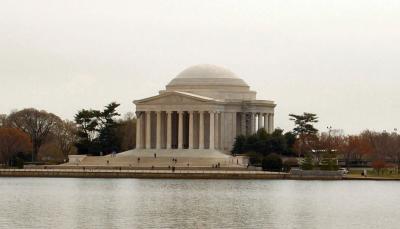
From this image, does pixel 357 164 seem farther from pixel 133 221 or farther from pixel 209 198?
pixel 133 221

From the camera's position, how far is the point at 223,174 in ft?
438

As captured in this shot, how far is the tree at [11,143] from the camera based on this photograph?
16050 centimetres

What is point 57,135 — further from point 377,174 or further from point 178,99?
point 377,174

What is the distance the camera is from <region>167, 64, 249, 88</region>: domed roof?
169087 mm

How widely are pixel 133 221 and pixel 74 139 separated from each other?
113968 millimetres

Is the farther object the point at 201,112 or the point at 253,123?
the point at 253,123

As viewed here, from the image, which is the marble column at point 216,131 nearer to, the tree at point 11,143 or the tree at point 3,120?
the tree at point 11,143

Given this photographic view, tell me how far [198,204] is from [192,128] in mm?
75993

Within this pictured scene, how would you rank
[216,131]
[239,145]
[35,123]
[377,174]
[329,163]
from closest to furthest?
[329,163] < [377,174] < [239,145] < [216,131] < [35,123]

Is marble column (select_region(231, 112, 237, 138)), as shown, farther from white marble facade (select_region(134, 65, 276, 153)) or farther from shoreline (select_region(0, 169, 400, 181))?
shoreline (select_region(0, 169, 400, 181))

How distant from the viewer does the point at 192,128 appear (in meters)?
164

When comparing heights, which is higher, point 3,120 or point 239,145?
point 3,120

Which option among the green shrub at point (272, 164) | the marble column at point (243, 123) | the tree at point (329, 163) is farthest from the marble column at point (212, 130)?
the tree at point (329, 163)

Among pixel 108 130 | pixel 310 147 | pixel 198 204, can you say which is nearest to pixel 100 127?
pixel 108 130
